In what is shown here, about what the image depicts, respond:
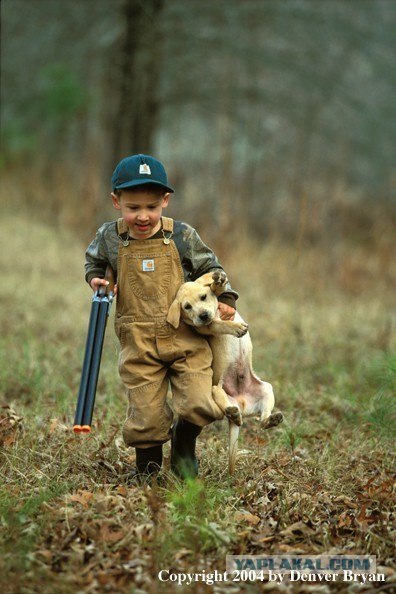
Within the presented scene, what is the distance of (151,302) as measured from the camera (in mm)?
3738

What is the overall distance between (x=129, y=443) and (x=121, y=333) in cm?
57

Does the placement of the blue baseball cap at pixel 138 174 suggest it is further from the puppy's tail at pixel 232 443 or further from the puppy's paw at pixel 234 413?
the puppy's tail at pixel 232 443

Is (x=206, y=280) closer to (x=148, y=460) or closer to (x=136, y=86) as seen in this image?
(x=148, y=460)

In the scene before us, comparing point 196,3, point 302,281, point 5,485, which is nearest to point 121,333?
point 5,485

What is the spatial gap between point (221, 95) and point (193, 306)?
9452mm

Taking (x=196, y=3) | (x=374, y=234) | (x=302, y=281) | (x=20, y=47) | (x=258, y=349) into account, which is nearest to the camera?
(x=258, y=349)

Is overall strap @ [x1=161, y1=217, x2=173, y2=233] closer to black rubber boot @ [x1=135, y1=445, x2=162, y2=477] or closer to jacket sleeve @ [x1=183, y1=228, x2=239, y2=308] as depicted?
jacket sleeve @ [x1=183, y1=228, x2=239, y2=308]

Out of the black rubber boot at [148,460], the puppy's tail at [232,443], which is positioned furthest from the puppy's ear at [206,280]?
the black rubber boot at [148,460]

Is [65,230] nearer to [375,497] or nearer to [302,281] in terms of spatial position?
[302,281]

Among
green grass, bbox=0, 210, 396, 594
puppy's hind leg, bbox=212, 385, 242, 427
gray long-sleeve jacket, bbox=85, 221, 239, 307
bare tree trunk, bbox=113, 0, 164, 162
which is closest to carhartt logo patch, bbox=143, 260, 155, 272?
gray long-sleeve jacket, bbox=85, 221, 239, 307

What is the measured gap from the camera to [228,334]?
380cm

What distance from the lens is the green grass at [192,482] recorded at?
3240 mm

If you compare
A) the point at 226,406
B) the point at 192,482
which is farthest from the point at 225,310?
the point at 192,482

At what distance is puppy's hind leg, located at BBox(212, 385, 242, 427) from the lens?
3.76m
